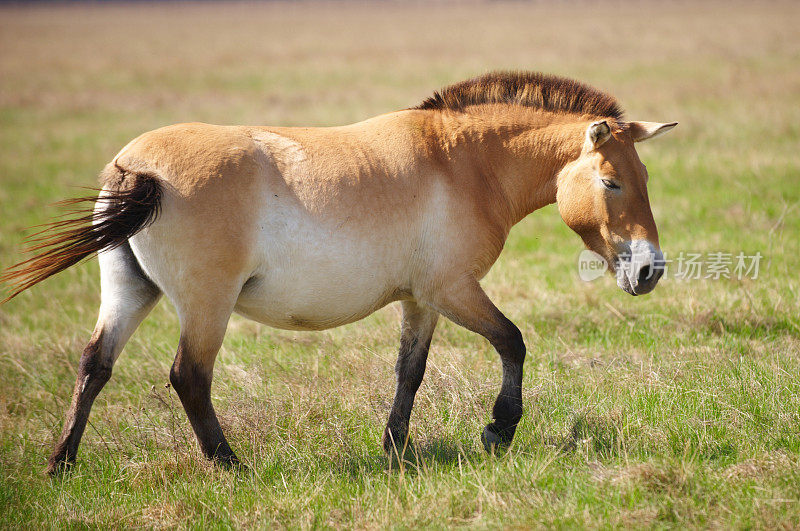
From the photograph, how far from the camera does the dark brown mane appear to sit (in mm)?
4535

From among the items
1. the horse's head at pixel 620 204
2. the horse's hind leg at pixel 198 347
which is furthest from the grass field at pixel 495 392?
the horse's head at pixel 620 204

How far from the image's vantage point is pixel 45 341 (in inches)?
245

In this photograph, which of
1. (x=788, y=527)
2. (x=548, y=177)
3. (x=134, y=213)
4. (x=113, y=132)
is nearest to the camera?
(x=788, y=527)

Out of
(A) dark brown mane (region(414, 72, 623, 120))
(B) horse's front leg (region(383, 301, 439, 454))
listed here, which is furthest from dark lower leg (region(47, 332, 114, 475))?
(A) dark brown mane (region(414, 72, 623, 120))

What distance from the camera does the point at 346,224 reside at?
13.3 ft

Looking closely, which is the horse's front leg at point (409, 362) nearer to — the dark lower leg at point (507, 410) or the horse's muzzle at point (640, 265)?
the dark lower leg at point (507, 410)

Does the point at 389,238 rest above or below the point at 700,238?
above

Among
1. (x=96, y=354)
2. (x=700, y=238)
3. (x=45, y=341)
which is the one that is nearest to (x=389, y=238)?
(x=96, y=354)

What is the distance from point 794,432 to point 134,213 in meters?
3.71

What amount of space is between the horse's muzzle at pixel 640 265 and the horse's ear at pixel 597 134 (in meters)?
0.59

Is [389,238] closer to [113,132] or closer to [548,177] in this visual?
[548,177]

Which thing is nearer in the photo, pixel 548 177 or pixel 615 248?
pixel 615 248

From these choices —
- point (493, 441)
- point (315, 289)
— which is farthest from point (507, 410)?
point (315, 289)

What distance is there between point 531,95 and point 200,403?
2.68 meters
